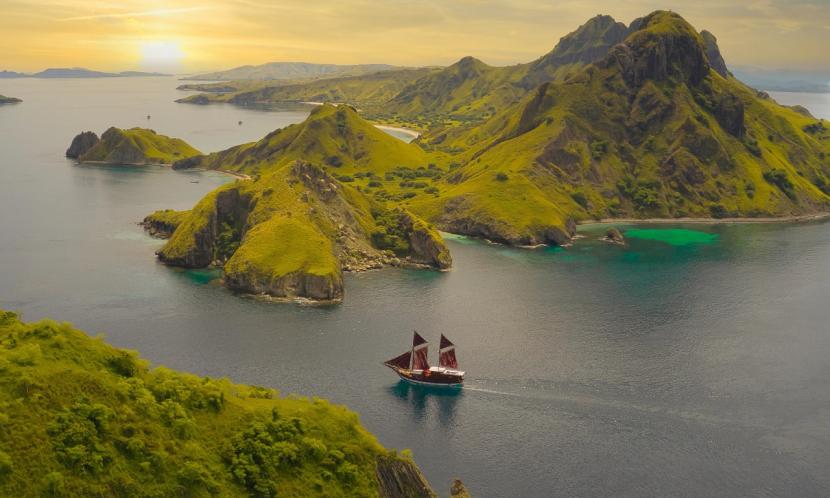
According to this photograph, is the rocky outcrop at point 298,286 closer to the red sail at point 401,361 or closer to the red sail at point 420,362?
the red sail at point 401,361

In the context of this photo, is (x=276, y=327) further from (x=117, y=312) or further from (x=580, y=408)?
(x=580, y=408)

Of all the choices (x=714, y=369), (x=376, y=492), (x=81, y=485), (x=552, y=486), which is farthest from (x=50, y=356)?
(x=714, y=369)

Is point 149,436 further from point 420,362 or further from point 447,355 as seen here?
point 447,355

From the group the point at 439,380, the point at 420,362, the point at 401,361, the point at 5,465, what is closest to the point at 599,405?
the point at 439,380

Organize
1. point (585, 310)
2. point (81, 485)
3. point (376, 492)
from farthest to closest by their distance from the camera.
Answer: point (585, 310) → point (376, 492) → point (81, 485)

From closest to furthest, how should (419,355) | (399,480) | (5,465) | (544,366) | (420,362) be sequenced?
(5,465), (399,480), (420,362), (419,355), (544,366)

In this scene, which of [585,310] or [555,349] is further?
[585,310]

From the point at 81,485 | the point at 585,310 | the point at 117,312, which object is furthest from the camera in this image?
the point at 585,310

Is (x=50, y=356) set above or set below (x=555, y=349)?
above
